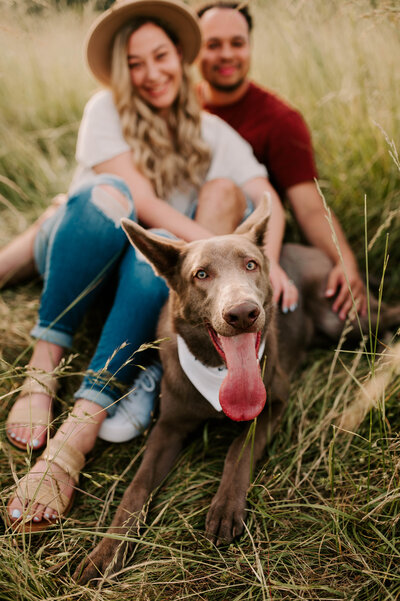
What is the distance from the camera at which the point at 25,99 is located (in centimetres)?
572

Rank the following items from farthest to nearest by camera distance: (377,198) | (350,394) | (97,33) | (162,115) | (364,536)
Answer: (377,198) < (162,115) < (97,33) < (350,394) < (364,536)

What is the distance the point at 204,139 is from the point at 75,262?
1.52 metres

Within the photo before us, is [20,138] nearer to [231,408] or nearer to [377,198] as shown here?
[377,198]

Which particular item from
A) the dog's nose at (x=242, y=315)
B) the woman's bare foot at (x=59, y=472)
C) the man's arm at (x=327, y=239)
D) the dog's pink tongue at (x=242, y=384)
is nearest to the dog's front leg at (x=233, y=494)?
the dog's pink tongue at (x=242, y=384)

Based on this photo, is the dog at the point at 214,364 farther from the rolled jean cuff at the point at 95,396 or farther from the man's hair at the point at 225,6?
the man's hair at the point at 225,6

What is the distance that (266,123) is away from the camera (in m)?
3.63

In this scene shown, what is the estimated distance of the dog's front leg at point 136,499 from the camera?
1900mm

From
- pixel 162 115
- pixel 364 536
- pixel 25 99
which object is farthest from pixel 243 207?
pixel 25 99

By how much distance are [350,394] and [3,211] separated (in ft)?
13.3

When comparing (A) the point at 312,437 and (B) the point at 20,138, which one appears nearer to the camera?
(A) the point at 312,437

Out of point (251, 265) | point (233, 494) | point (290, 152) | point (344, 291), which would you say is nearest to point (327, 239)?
point (344, 291)

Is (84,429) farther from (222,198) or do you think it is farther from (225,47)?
(225,47)

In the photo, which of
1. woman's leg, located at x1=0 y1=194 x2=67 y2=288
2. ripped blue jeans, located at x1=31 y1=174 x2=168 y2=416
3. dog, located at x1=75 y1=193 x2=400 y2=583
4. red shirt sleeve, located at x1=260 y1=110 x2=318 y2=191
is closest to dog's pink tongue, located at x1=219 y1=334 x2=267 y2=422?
dog, located at x1=75 y1=193 x2=400 y2=583

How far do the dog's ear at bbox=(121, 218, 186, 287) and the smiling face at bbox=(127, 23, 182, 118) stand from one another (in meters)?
1.47
